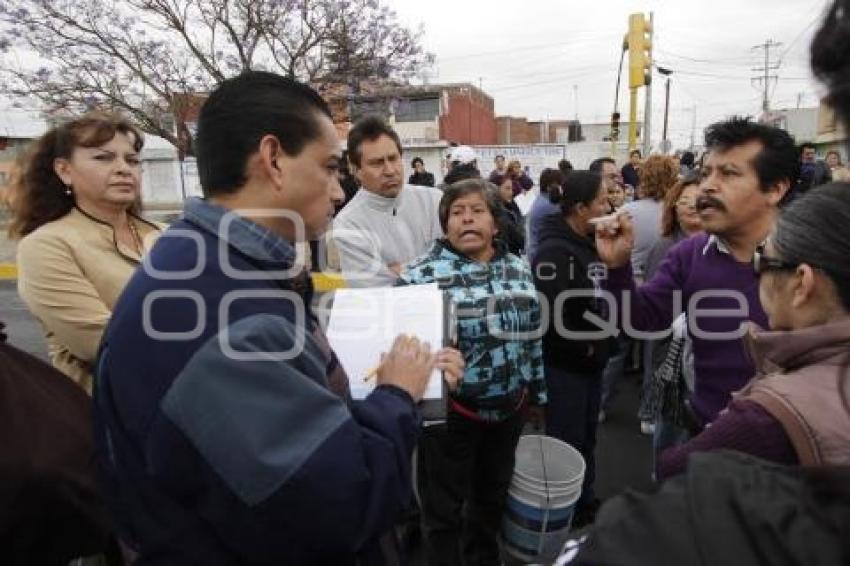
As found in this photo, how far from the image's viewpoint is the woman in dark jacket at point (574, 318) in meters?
3.01

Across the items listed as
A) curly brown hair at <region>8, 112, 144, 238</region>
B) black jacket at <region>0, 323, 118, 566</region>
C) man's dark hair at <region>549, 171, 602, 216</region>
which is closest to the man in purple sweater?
man's dark hair at <region>549, 171, 602, 216</region>

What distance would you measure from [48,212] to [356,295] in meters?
1.52

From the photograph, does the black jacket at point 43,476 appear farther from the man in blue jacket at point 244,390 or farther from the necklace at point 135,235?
the necklace at point 135,235

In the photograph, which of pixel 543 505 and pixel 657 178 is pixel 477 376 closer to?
pixel 543 505

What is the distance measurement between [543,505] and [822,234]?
1.84 m

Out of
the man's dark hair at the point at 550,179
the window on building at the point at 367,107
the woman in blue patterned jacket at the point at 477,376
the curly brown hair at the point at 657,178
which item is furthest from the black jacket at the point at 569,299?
the window on building at the point at 367,107

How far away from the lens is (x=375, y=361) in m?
1.58

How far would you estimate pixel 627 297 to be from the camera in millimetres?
2574

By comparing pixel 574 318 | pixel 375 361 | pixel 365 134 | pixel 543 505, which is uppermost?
pixel 365 134

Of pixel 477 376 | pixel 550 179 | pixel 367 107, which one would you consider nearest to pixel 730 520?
pixel 477 376

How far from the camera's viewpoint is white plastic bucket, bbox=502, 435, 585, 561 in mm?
2660

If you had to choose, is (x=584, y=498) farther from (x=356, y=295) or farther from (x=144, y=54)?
(x=144, y=54)

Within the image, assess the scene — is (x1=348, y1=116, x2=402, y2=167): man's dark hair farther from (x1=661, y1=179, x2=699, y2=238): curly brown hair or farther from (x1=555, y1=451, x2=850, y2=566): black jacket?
(x1=555, y1=451, x2=850, y2=566): black jacket

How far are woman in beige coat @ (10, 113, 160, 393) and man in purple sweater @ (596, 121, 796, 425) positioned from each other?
6.91 ft
